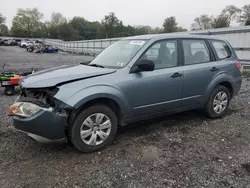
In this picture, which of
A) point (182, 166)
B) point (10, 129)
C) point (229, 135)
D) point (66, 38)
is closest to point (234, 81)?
point (229, 135)

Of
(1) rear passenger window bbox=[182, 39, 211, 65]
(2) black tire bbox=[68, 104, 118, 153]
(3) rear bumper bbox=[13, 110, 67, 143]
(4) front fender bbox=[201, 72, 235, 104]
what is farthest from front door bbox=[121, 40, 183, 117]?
(3) rear bumper bbox=[13, 110, 67, 143]

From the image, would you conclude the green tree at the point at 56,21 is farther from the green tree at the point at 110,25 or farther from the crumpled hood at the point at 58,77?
the crumpled hood at the point at 58,77

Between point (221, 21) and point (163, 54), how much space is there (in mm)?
51792

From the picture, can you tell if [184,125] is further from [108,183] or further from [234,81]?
[108,183]

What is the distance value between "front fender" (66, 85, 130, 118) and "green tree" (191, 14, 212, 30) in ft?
186

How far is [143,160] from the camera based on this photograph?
3.04 meters

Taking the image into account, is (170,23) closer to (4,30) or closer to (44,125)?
(4,30)

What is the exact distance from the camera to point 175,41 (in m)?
3.99

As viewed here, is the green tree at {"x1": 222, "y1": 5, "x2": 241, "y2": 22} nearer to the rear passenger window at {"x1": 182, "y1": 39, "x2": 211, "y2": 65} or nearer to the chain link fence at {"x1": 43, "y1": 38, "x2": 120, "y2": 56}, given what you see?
the chain link fence at {"x1": 43, "y1": 38, "x2": 120, "y2": 56}

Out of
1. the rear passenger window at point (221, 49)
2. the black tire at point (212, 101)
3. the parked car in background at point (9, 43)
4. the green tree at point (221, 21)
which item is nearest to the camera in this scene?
the black tire at point (212, 101)

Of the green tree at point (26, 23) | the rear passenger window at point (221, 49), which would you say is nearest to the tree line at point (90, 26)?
the green tree at point (26, 23)

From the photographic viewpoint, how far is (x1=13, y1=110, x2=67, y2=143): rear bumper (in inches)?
112

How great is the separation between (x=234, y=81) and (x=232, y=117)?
2.52ft

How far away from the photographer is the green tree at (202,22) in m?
54.6
